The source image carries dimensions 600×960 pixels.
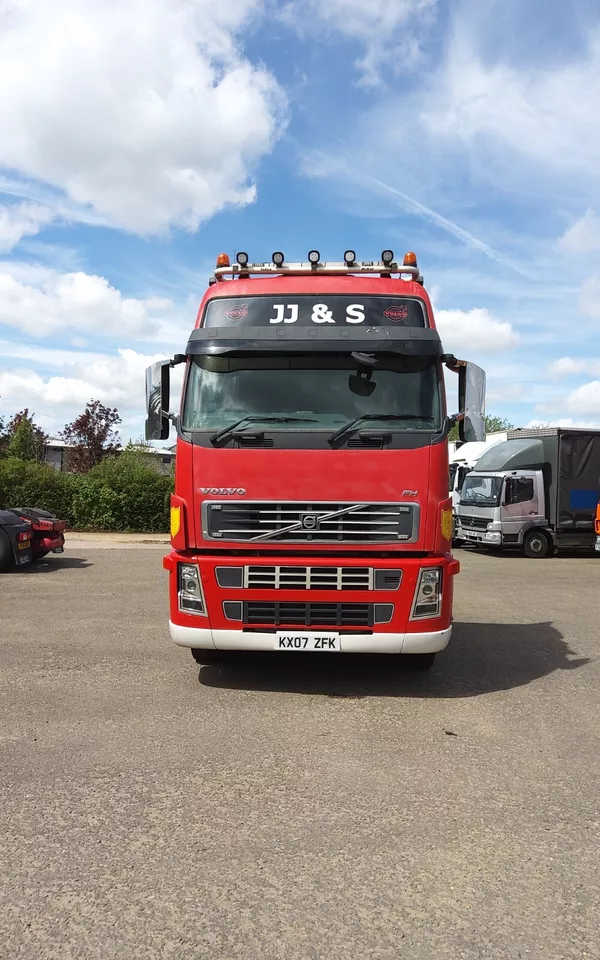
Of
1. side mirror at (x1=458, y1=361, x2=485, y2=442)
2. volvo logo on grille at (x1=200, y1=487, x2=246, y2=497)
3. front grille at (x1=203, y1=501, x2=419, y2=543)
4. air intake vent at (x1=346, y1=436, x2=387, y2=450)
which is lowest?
front grille at (x1=203, y1=501, x2=419, y2=543)

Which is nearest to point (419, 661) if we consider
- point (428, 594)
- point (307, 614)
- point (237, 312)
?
point (428, 594)

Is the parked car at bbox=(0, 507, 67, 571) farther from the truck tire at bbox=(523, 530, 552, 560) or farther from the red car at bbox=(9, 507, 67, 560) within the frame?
the truck tire at bbox=(523, 530, 552, 560)

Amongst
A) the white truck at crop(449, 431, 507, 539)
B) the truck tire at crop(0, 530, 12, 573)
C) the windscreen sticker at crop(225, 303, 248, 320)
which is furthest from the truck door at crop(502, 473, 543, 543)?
the windscreen sticker at crop(225, 303, 248, 320)

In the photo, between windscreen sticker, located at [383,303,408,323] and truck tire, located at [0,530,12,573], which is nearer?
windscreen sticker, located at [383,303,408,323]

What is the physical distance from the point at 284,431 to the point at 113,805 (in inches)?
114

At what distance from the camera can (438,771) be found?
4.41 meters

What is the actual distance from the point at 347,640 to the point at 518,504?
13677 millimetres

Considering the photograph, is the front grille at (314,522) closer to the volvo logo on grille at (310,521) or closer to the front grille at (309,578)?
the volvo logo on grille at (310,521)

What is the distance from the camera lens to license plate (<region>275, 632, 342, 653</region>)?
5.65 metres

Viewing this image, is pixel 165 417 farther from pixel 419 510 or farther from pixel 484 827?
pixel 484 827

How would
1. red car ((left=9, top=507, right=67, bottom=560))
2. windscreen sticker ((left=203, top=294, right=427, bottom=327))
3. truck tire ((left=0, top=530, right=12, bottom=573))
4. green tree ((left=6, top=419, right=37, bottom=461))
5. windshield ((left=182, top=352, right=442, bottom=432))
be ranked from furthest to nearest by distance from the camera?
green tree ((left=6, top=419, right=37, bottom=461)), red car ((left=9, top=507, right=67, bottom=560)), truck tire ((left=0, top=530, right=12, bottom=573)), windscreen sticker ((left=203, top=294, right=427, bottom=327)), windshield ((left=182, top=352, right=442, bottom=432))

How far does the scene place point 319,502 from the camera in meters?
5.65

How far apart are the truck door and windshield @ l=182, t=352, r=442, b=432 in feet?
42.6

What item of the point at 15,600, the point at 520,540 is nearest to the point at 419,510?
the point at 15,600
